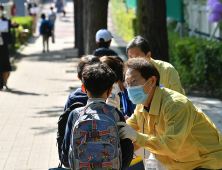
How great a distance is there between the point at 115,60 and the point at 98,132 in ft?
5.12

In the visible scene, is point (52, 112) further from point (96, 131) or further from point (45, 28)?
point (45, 28)

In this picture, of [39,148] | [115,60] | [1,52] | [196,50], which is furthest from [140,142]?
[1,52]

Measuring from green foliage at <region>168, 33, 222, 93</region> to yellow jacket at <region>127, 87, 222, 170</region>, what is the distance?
6.73m

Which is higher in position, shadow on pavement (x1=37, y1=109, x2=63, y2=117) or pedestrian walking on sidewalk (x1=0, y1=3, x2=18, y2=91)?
pedestrian walking on sidewalk (x1=0, y1=3, x2=18, y2=91)

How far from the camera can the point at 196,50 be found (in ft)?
31.7

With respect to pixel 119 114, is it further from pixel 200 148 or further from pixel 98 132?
pixel 200 148

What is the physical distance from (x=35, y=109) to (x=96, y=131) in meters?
6.12

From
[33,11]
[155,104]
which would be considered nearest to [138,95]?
[155,104]

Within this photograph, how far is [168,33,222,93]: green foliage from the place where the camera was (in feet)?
30.6

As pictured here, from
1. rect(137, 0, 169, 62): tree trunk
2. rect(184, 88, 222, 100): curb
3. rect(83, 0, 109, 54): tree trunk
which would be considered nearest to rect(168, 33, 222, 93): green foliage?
rect(184, 88, 222, 100): curb

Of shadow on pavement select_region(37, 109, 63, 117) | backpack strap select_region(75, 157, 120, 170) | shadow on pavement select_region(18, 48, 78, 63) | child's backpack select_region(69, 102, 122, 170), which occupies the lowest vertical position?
shadow on pavement select_region(37, 109, 63, 117)

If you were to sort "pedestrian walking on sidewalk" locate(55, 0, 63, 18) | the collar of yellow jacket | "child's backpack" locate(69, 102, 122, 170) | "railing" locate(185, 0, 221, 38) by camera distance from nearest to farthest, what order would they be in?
"child's backpack" locate(69, 102, 122, 170) < the collar of yellow jacket < "railing" locate(185, 0, 221, 38) < "pedestrian walking on sidewalk" locate(55, 0, 63, 18)

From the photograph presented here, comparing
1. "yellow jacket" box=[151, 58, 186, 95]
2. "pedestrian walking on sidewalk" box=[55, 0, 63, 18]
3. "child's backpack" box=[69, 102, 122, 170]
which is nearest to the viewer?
"child's backpack" box=[69, 102, 122, 170]

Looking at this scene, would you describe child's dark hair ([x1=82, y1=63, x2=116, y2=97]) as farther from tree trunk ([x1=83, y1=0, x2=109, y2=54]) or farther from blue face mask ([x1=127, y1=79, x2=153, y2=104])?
tree trunk ([x1=83, y1=0, x2=109, y2=54])
